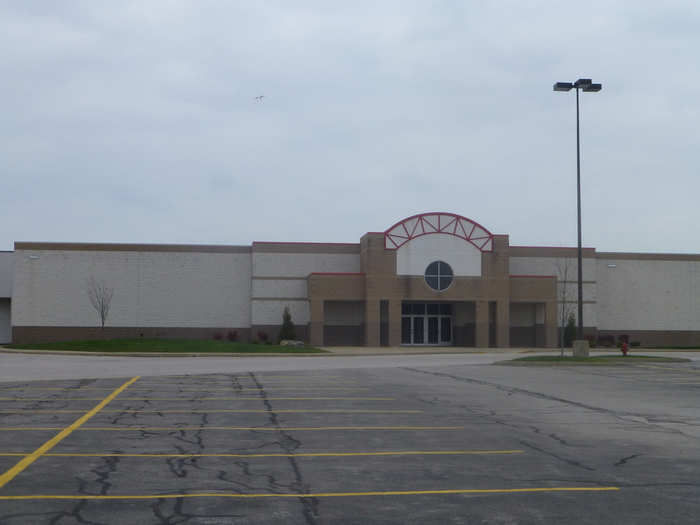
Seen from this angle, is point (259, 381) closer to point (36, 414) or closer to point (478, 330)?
point (36, 414)

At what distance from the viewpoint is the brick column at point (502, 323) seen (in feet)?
171

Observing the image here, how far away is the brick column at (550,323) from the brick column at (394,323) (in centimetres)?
994

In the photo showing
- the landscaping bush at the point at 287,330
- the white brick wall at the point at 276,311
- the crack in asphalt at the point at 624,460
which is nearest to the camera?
the crack in asphalt at the point at 624,460

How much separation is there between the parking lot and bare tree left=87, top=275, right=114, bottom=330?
3514cm

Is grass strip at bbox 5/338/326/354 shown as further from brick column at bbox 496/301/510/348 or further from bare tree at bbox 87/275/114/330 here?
brick column at bbox 496/301/510/348

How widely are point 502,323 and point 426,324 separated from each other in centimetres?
541

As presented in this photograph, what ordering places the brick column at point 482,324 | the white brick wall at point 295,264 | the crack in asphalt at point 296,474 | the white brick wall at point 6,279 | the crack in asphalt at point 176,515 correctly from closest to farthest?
the crack in asphalt at point 176,515 → the crack in asphalt at point 296,474 → the brick column at point 482,324 → the white brick wall at point 295,264 → the white brick wall at point 6,279

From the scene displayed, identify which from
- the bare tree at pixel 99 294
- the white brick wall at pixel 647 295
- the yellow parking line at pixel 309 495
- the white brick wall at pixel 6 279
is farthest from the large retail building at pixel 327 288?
the yellow parking line at pixel 309 495

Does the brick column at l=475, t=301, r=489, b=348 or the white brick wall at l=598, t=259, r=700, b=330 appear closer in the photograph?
the brick column at l=475, t=301, r=489, b=348

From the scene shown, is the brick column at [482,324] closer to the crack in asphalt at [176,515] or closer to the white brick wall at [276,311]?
the white brick wall at [276,311]

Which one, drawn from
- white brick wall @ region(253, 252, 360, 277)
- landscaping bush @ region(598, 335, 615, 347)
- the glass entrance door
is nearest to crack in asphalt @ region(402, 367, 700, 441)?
the glass entrance door

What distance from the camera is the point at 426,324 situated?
54.8 meters

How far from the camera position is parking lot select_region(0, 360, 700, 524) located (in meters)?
6.88

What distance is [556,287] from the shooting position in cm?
5372
